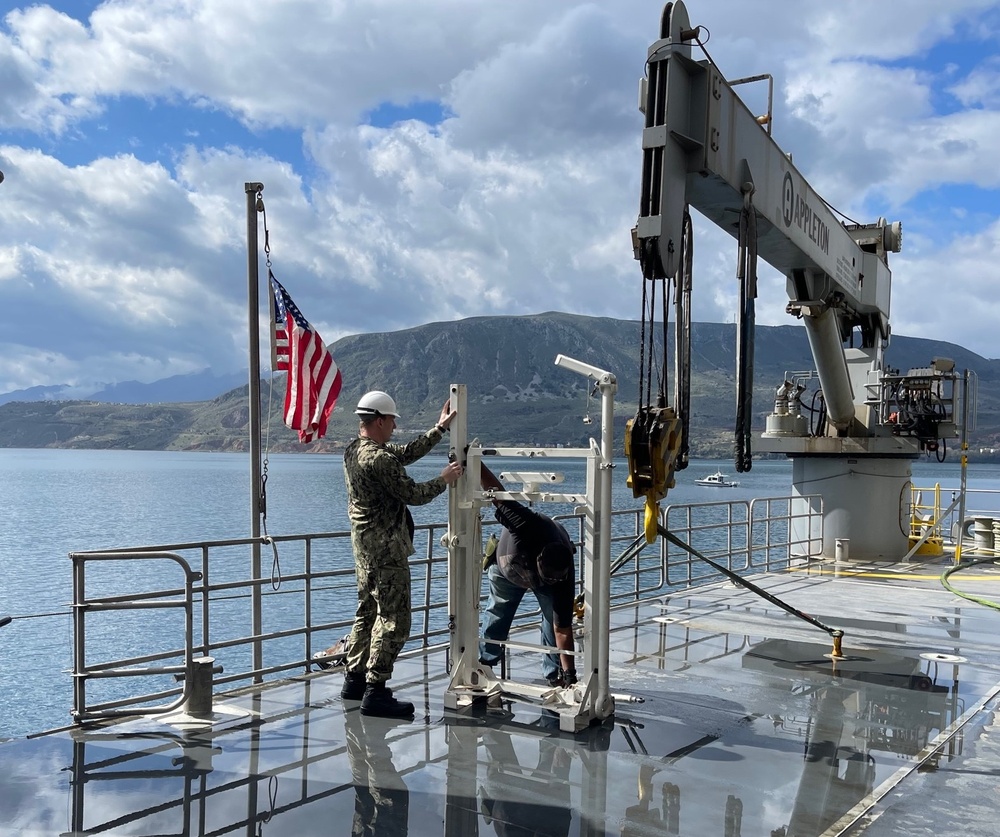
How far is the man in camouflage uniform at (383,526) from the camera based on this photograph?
5.86m

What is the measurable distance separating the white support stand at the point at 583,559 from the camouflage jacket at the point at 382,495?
0.90ft

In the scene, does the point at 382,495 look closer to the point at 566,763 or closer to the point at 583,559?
the point at 583,559

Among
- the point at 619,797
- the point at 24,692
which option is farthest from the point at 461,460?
the point at 24,692

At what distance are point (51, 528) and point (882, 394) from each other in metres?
45.5

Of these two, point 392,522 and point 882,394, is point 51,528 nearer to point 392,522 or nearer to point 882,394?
point 882,394

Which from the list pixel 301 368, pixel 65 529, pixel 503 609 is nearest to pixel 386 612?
pixel 503 609

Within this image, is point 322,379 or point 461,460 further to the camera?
point 322,379

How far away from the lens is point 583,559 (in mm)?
5805

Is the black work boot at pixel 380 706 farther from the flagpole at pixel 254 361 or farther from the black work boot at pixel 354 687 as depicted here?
the flagpole at pixel 254 361

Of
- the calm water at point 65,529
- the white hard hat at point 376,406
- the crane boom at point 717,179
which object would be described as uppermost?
the crane boom at point 717,179

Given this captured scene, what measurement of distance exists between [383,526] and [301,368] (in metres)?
3.39

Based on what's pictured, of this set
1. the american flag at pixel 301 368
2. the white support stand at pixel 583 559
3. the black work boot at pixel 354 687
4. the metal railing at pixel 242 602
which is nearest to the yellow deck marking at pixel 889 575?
the metal railing at pixel 242 602

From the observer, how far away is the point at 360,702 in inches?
251

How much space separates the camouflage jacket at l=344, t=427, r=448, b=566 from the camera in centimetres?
583
